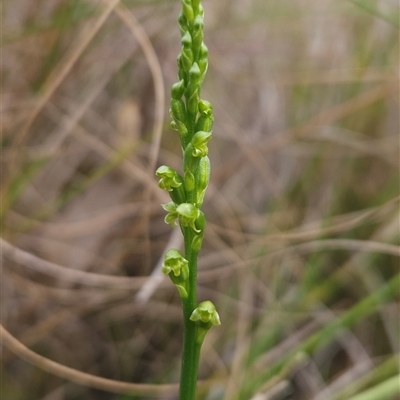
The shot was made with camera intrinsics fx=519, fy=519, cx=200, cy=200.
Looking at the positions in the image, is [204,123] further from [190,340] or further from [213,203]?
[213,203]

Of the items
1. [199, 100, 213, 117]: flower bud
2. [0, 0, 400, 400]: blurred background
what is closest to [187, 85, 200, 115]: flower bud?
[199, 100, 213, 117]: flower bud

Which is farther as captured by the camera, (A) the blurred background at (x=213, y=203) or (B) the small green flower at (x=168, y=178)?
(A) the blurred background at (x=213, y=203)

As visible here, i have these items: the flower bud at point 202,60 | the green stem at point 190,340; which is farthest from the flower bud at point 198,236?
the flower bud at point 202,60

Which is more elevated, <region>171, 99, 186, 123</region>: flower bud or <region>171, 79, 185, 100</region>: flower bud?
<region>171, 79, 185, 100</region>: flower bud

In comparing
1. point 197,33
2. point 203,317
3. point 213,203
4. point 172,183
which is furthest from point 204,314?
point 213,203

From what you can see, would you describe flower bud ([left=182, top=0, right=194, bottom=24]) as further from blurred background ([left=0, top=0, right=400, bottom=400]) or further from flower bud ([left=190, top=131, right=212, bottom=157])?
blurred background ([left=0, top=0, right=400, bottom=400])

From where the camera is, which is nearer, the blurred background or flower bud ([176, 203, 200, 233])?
flower bud ([176, 203, 200, 233])

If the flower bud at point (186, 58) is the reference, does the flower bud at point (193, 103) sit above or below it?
below

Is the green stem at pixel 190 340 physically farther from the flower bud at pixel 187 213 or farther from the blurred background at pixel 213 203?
the blurred background at pixel 213 203
